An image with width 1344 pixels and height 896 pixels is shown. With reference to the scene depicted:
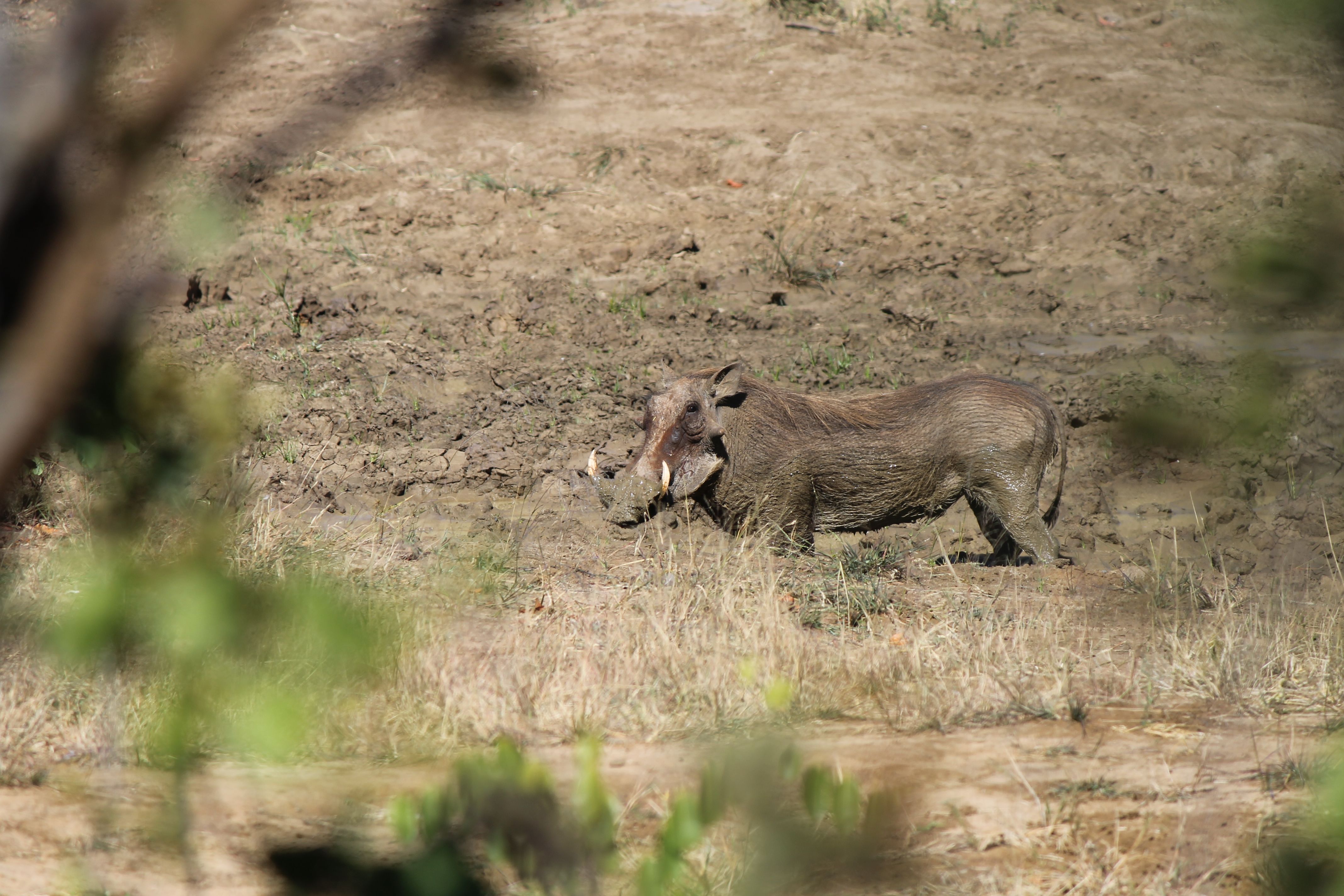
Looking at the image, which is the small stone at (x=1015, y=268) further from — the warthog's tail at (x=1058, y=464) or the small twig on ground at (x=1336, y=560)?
the small twig on ground at (x=1336, y=560)

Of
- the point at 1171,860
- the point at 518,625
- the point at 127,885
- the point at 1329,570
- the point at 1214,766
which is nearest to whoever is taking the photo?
the point at 127,885

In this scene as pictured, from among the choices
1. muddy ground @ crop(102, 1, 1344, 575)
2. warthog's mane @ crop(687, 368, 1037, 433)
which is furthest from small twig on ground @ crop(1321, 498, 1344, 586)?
warthog's mane @ crop(687, 368, 1037, 433)

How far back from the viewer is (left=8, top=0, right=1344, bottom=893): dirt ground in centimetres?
283

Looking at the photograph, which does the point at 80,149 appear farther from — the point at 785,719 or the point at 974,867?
the point at 785,719

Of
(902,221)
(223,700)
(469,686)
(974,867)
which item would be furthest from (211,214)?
(902,221)

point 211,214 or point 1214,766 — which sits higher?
point 211,214

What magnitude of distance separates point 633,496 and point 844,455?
97cm

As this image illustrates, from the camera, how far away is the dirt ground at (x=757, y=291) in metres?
2.83

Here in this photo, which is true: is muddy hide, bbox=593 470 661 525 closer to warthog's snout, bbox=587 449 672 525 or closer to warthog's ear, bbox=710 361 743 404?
warthog's snout, bbox=587 449 672 525

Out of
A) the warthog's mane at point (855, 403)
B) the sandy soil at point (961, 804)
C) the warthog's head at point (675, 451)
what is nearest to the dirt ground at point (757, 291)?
the sandy soil at point (961, 804)

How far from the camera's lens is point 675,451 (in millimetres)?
5074

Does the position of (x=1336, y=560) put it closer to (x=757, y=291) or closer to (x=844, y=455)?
(x=844, y=455)

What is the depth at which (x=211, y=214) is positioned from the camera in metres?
0.80

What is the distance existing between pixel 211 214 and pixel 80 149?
0.55 ft
